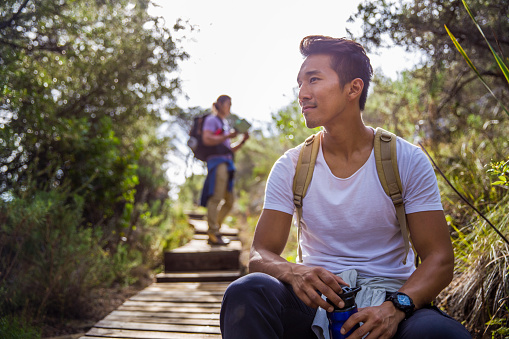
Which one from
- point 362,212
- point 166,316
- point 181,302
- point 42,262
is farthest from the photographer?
point 181,302

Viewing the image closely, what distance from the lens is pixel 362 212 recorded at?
202 cm

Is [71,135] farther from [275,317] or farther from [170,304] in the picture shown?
[275,317]

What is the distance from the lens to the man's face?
89.3 inches

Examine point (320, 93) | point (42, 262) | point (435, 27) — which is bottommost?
point (42, 262)

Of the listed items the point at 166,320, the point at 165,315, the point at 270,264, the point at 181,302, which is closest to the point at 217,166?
the point at 181,302

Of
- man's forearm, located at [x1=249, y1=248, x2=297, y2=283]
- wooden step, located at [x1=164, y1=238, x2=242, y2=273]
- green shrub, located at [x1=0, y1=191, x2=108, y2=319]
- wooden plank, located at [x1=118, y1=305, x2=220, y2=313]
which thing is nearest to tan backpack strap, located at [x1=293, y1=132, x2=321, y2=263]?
man's forearm, located at [x1=249, y1=248, x2=297, y2=283]

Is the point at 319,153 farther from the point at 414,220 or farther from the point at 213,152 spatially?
the point at 213,152

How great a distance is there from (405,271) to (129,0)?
4444 millimetres

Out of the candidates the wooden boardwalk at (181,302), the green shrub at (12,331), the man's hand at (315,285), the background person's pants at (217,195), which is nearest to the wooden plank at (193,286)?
the wooden boardwalk at (181,302)

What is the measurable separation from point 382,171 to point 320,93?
0.55 meters

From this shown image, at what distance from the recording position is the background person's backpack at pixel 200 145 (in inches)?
239

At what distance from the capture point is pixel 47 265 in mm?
3709

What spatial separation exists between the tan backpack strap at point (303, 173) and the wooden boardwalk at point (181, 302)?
1285mm

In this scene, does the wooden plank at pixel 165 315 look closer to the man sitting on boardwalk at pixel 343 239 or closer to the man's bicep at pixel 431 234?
the man sitting on boardwalk at pixel 343 239
